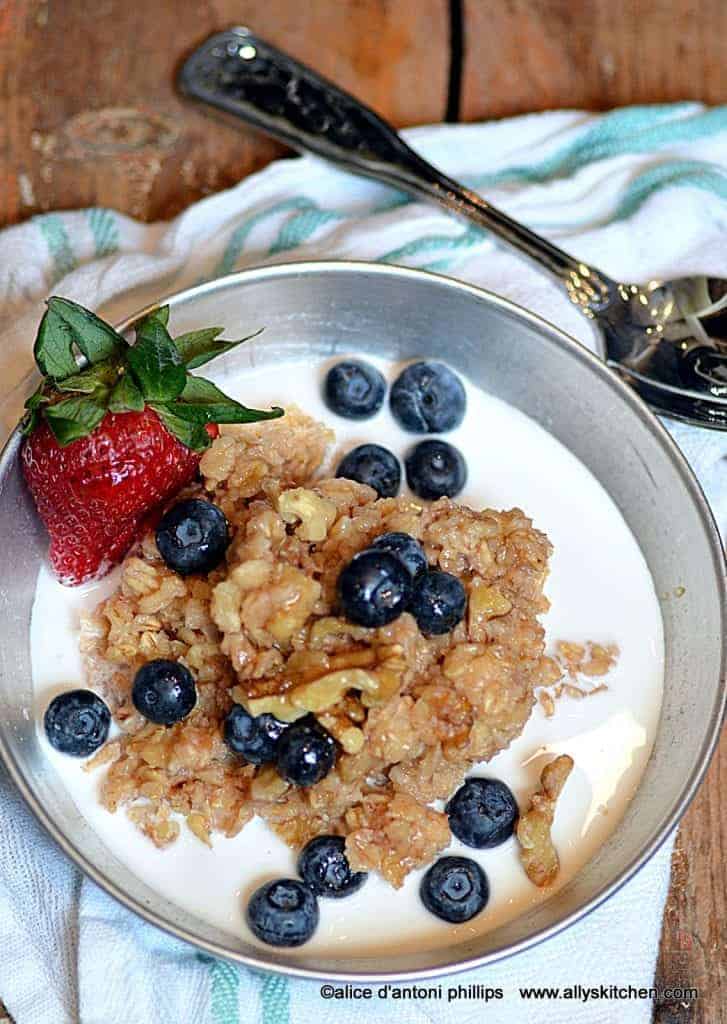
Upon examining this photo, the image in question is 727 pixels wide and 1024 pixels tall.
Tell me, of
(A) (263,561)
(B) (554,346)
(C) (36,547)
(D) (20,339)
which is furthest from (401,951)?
(D) (20,339)

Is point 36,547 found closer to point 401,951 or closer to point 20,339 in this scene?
point 20,339

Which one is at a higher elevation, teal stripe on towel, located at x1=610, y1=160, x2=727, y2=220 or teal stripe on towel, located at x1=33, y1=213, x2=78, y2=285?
teal stripe on towel, located at x1=610, y1=160, x2=727, y2=220

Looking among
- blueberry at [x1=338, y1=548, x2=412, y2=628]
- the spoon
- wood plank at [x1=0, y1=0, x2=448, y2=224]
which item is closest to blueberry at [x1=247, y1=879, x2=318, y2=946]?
blueberry at [x1=338, y1=548, x2=412, y2=628]

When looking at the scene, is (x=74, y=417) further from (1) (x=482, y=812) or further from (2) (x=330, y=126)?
(2) (x=330, y=126)

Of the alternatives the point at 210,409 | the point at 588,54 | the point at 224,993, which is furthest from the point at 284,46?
the point at 224,993

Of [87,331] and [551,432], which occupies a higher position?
[87,331]

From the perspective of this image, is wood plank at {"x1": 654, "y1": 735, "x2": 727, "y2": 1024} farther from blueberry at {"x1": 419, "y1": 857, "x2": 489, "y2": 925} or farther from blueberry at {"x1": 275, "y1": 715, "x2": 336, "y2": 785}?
blueberry at {"x1": 275, "y1": 715, "x2": 336, "y2": 785}
